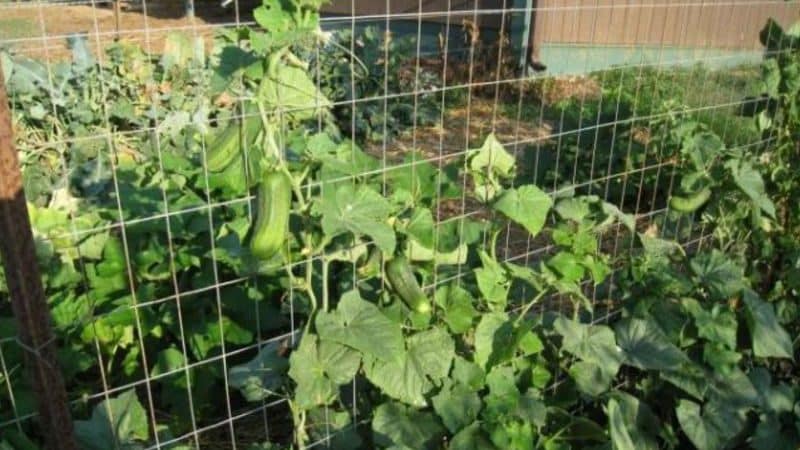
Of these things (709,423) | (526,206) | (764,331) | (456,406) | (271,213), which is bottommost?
(709,423)

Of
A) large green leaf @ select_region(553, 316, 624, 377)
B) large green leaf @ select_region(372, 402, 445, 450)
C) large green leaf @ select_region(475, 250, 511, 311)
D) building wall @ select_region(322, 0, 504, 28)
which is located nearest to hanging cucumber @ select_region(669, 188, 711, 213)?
large green leaf @ select_region(553, 316, 624, 377)

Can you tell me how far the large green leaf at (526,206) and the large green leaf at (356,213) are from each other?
0.39m

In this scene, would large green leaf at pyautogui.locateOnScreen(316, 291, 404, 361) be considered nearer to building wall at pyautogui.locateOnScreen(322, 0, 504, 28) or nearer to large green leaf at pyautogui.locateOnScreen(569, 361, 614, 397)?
large green leaf at pyautogui.locateOnScreen(569, 361, 614, 397)

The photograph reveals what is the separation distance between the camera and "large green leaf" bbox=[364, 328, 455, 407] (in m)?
1.92

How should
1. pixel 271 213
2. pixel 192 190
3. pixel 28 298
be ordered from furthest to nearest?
1. pixel 192 190
2. pixel 271 213
3. pixel 28 298

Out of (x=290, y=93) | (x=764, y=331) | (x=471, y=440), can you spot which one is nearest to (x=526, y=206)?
(x=471, y=440)

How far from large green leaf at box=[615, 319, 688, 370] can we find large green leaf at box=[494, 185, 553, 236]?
58 cm

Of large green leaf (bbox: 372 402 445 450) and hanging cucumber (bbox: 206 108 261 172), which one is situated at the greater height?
hanging cucumber (bbox: 206 108 261 172)

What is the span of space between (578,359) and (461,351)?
1.31 feet

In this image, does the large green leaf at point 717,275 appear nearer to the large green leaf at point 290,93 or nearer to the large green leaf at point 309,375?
the large green leaf at point 309,375

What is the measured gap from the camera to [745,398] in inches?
96.0

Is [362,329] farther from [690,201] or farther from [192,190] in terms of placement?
[690,201]

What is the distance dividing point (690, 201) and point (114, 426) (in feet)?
6.90

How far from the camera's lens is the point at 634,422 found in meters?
2.35
